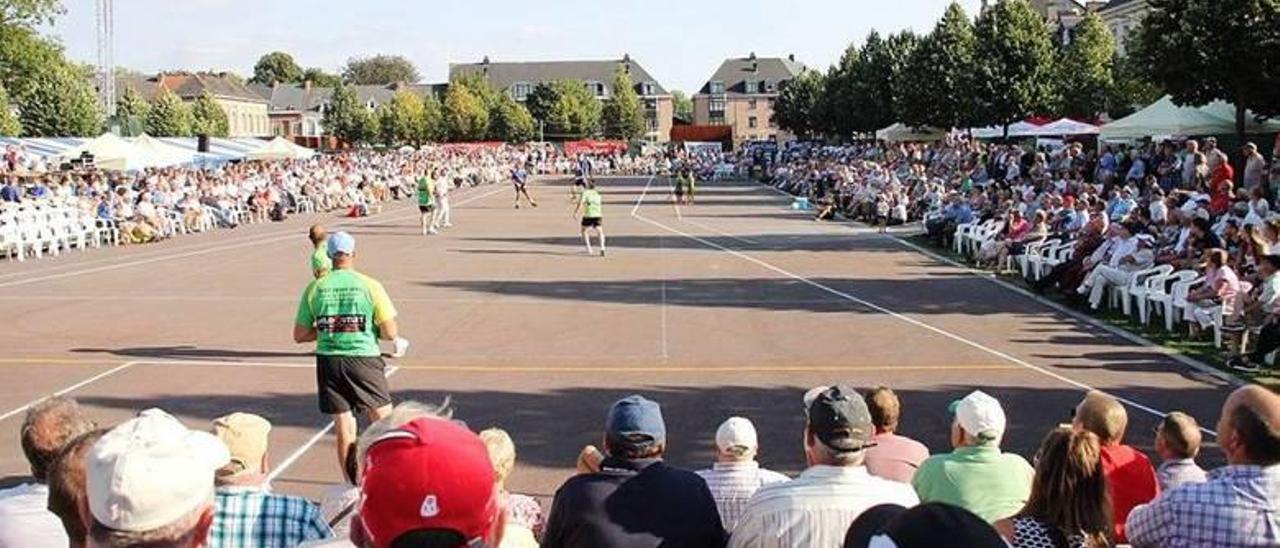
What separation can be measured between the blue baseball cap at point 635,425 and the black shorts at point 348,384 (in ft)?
17.3

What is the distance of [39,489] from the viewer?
5.21m

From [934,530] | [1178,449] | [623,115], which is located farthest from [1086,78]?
[623,115]

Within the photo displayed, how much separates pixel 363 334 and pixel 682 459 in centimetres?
275

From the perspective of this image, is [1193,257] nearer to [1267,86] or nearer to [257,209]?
[1267,86]

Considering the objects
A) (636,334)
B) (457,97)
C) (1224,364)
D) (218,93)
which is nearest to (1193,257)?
(1224,364)

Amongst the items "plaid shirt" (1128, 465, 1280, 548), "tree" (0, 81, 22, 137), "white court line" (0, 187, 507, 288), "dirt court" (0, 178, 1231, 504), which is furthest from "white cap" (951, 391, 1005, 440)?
"tree" (0, 81, 22, 137)

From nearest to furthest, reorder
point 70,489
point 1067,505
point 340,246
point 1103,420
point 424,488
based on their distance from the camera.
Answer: point 424,488, point 70,489, point 1067,505, point 1103,420, point 340,246

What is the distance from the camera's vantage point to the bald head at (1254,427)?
5512 millimetres

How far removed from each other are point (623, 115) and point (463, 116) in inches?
849

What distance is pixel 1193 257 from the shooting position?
60.4ft

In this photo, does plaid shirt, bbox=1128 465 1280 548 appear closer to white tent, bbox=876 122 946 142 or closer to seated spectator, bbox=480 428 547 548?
seated spectator, bbox=480 428 547 548

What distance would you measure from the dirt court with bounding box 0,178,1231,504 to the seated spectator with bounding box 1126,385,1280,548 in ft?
16.8

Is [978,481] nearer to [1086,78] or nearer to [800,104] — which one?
[1086,78]

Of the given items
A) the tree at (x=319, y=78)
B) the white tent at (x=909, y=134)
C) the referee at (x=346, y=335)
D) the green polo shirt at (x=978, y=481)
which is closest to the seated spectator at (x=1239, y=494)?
the green polo shirt at (x=978, y=481)
